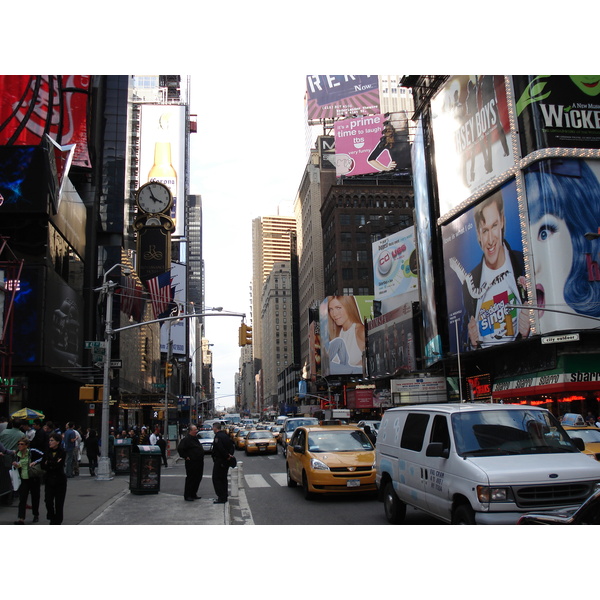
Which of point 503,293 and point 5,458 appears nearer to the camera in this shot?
point 5,458

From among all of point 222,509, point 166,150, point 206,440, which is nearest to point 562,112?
point 206,440

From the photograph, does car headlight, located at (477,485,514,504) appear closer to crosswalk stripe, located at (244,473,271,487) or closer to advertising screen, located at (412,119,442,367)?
crosswalk stripe, located at (244,473,271,487)

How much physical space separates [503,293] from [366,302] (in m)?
64.3

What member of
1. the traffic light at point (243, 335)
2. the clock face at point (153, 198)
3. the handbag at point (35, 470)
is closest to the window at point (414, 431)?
the handbag at point (35, 470)

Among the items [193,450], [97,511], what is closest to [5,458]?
[97,511]

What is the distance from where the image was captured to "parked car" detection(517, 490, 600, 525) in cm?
566

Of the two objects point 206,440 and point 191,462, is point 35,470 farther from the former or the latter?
point 206,440

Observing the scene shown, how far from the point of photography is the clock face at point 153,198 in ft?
206

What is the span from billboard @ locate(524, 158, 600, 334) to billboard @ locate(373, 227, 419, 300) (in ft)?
127

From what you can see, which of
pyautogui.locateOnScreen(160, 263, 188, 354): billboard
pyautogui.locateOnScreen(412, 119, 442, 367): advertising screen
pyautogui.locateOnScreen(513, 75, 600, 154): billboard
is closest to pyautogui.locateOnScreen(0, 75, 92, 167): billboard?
pyautogui.locateOnScreen(412, 119, 442, 367): advertising screen

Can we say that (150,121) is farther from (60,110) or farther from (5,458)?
(5,458)

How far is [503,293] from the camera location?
4103 cm

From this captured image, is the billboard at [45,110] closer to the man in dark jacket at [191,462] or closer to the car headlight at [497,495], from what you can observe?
the man in dark jacket at [191,462]

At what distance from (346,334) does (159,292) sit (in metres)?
46.3
